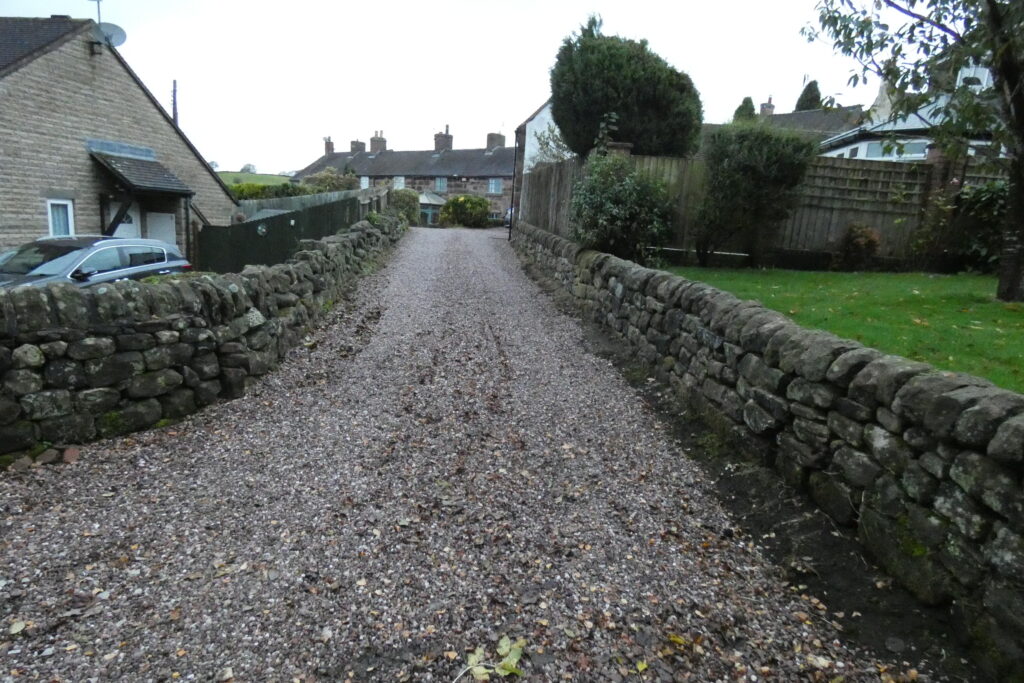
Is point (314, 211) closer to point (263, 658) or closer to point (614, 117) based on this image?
point (614, 117)

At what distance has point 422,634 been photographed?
311 centimetres

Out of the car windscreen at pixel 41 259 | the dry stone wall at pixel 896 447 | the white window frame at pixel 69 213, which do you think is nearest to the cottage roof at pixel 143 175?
the white window frame at pixel 69 213

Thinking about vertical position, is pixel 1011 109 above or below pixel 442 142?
below

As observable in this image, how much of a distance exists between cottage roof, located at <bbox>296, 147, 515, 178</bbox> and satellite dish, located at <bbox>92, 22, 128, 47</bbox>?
3336 cm

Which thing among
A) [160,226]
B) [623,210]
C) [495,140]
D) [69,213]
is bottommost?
[160,226]

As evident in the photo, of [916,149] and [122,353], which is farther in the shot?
[916,149]

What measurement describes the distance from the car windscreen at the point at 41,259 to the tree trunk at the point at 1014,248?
12.8 metres

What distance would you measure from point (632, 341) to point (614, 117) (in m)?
5.30

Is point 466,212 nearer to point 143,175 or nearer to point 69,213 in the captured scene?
point 143,175

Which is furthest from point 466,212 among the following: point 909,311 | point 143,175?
point 909,311

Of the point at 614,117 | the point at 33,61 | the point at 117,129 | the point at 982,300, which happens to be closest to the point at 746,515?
the point at 982,300

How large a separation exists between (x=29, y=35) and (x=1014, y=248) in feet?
70.9

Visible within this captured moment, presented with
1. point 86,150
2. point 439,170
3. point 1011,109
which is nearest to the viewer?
point 1011,109

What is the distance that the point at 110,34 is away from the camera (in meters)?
16.9
